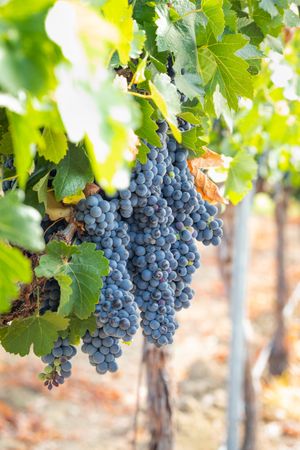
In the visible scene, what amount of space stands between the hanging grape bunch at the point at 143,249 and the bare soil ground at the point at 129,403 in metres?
2.14

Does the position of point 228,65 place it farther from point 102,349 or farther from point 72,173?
point 102,349

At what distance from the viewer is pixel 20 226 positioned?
569 mm

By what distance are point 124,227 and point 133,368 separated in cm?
451

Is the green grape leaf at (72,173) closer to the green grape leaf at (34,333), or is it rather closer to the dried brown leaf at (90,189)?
the dried brown leaf at (90,189)

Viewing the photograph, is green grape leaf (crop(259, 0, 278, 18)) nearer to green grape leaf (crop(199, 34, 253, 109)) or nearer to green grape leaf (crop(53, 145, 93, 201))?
green grape leaf (crop(199, 34, 253, 109))

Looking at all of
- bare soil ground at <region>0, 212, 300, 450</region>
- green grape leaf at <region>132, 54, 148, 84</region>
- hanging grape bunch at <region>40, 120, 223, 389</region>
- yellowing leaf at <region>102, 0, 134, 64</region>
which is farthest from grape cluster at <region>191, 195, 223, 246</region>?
bare soil ground at <region>0, 212, 300, 450</region>

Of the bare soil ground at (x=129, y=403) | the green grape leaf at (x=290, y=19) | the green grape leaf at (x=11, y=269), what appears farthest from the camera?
the bare soil ground at (x=129, y=403)

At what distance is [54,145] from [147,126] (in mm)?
133

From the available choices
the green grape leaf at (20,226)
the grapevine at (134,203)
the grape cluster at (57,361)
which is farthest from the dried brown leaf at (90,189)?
the green grape leaf at (20,226)

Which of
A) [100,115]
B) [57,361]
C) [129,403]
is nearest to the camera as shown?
[100,115]

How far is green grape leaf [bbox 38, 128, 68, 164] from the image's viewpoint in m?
0.81

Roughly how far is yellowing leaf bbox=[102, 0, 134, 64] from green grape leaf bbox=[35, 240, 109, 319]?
0.28 metres

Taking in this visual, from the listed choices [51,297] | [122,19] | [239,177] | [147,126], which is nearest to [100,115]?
[122,19]

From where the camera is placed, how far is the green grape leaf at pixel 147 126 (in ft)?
2.83
